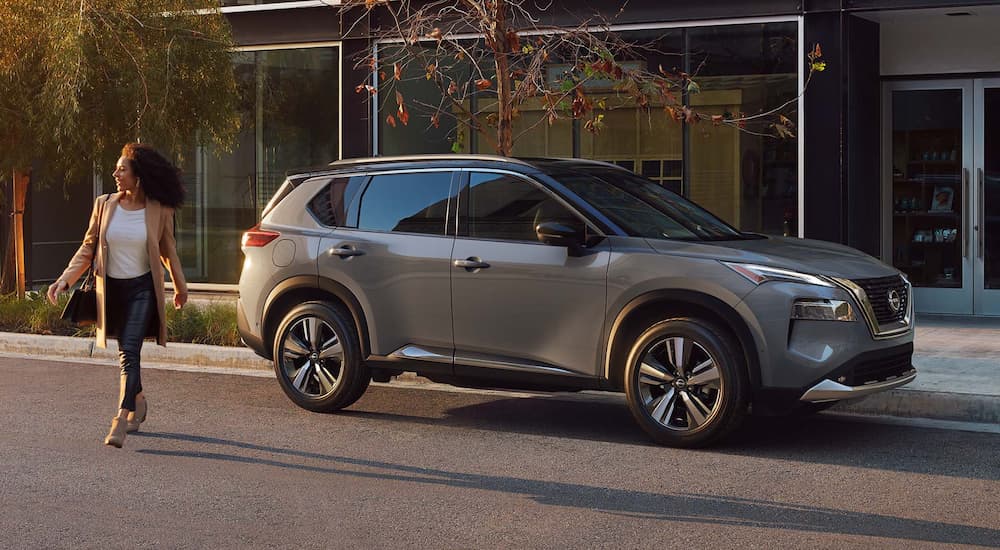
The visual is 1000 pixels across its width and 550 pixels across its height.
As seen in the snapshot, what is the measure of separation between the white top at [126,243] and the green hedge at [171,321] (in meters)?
4.50

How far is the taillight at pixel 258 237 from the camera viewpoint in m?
9.95

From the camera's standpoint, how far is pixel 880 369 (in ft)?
27.1

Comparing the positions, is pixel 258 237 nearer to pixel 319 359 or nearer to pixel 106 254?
pixel 319 359

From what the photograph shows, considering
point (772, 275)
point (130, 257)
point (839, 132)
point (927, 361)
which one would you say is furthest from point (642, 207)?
point (839, 132)

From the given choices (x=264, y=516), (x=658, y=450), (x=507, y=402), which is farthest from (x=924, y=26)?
(x=264, y=516)

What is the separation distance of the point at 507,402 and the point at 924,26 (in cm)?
858

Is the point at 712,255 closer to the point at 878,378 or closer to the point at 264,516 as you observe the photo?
the point at 878,378

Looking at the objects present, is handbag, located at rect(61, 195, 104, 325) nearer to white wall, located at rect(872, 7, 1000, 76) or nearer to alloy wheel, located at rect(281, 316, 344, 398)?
alloy wheel, located at rect(281, 316, 344, 398)

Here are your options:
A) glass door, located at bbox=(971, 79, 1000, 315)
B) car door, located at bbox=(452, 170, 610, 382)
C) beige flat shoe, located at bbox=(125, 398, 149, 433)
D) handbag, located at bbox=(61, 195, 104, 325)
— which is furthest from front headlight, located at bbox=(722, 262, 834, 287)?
glass door, located at bbox=(971, 79, 1000, 315)

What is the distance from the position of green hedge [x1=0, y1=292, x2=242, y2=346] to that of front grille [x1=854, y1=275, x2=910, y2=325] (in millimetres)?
6727

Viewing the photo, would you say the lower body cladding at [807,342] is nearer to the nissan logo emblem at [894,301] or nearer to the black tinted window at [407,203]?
the nissan logo emblem at [894,301]

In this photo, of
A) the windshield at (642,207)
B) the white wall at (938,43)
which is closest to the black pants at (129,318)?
the windshield at (642,207)

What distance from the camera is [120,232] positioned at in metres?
8.57

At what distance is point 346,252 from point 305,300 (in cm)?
59
